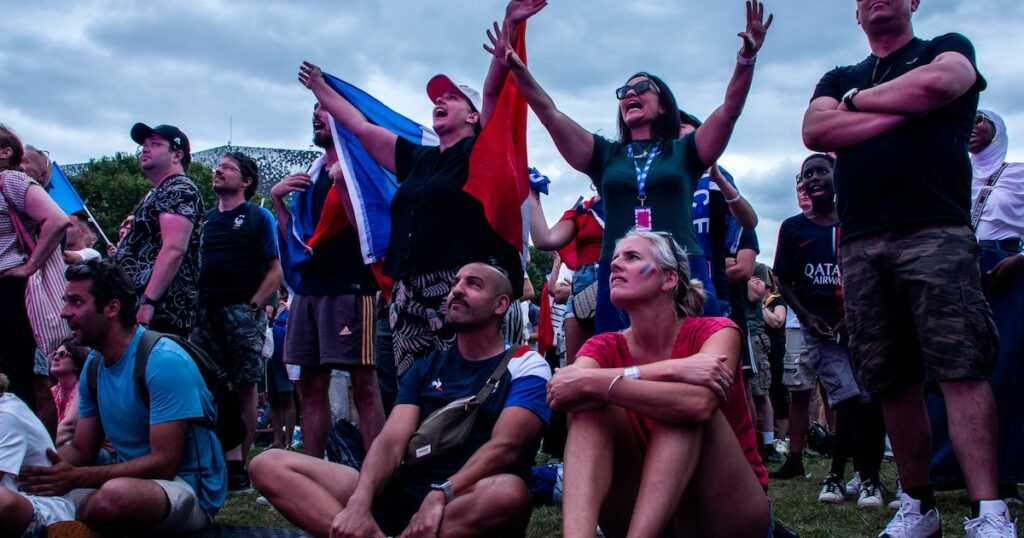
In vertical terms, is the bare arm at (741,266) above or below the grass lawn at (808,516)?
above

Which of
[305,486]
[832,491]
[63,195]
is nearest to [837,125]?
[832,491]

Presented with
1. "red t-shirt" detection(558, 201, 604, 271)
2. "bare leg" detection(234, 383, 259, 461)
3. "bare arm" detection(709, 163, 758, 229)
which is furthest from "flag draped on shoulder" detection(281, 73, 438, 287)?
"bare arm" detection(709, 163, 758, 229)

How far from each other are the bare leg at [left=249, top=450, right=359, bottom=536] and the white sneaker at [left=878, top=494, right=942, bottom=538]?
2244 mm

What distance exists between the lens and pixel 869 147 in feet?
12.5

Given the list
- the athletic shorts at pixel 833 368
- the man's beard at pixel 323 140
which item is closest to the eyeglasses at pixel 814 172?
the athletic shorts at pixel 833 368

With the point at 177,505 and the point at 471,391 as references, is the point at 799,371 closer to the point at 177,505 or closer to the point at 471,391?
the point at 471,391

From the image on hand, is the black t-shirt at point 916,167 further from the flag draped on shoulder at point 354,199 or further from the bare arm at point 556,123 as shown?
the flag draped on shoulder at point 354,199

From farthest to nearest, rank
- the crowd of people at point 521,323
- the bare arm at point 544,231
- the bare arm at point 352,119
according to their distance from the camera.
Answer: the bare arm at point 544,231 → the bare arm at point 352,119 → the crowd of people at point 521,323

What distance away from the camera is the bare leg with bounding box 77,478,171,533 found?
13.3 ft

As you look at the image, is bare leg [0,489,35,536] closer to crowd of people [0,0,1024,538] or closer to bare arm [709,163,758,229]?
crowd of people [0,0,1024,538]

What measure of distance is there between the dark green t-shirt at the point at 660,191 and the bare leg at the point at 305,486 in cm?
155

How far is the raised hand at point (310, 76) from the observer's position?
17.3 ft

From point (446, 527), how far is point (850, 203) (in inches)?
84.8

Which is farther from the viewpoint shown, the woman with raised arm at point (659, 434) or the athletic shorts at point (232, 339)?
the athletic shorts at point (232, 339)
